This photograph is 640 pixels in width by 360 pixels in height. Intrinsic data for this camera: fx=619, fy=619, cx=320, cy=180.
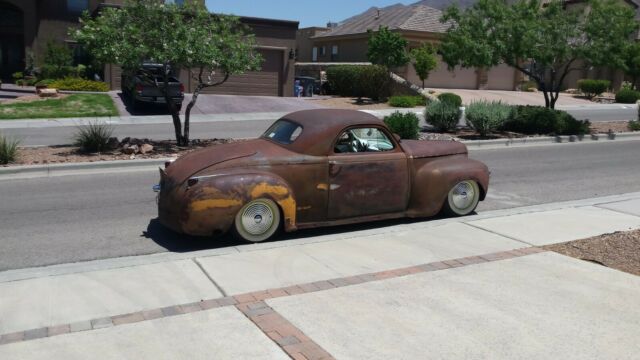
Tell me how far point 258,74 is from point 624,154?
861 inches

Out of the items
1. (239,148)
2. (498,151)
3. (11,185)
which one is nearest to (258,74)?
(498,151)

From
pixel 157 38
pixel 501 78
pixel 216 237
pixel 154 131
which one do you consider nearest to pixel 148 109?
pixel 154 131

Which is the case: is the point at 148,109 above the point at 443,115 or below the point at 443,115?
below

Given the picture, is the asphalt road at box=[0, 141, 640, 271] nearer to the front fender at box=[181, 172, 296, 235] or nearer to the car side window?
the front fender at box=[181, 172, 296, 235]

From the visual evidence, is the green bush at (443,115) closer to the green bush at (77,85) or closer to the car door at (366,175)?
the car door at (366,175)

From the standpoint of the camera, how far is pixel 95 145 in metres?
13.1

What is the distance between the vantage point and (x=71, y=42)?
108 ft

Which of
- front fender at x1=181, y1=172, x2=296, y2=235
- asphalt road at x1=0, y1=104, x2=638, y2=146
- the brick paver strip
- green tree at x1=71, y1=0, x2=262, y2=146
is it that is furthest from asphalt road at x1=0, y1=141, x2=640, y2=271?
asphalt road at x1=0, y1=104, x2=638, y2=146

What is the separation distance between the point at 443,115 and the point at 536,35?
345 centimetres

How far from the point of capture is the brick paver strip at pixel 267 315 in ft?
14.7

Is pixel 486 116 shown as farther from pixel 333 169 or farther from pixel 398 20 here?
pixel 398 20

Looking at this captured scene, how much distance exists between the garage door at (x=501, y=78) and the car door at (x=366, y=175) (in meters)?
36.5

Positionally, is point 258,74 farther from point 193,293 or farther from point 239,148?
point 193,293

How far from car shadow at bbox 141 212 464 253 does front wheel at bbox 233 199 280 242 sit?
12cm
